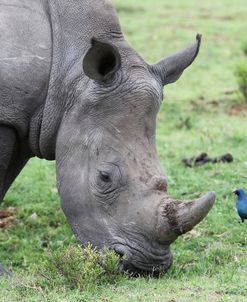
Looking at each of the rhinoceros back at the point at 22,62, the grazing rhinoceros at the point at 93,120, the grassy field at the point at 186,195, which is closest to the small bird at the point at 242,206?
the grassy field at the point at 186,195

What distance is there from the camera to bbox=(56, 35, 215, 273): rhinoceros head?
589cm

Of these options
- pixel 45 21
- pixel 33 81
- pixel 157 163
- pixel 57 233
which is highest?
pixel 45 21

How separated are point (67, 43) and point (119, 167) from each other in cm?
97

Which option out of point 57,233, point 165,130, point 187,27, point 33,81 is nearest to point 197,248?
point 57,233

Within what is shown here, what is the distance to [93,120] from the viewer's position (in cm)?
620

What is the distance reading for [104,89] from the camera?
20.3ft

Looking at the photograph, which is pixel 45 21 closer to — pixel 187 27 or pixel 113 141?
pixel 113 141

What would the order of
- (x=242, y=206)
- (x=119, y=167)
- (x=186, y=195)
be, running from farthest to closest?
(x=186, y=195)
(x=242, y=206)
(x=119, y=167)

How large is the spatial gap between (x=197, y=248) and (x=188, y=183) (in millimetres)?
1680

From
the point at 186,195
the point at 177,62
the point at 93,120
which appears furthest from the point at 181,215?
the point at 186,195

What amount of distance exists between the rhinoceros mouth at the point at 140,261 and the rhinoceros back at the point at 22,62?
1128 mm

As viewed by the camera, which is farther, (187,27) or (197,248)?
(187,27)

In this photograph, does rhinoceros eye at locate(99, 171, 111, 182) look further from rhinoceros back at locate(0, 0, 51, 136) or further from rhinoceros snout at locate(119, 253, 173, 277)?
rhinoceros back at locate(0, 0, 51, 136)

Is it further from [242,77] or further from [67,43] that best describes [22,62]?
[242,77]
